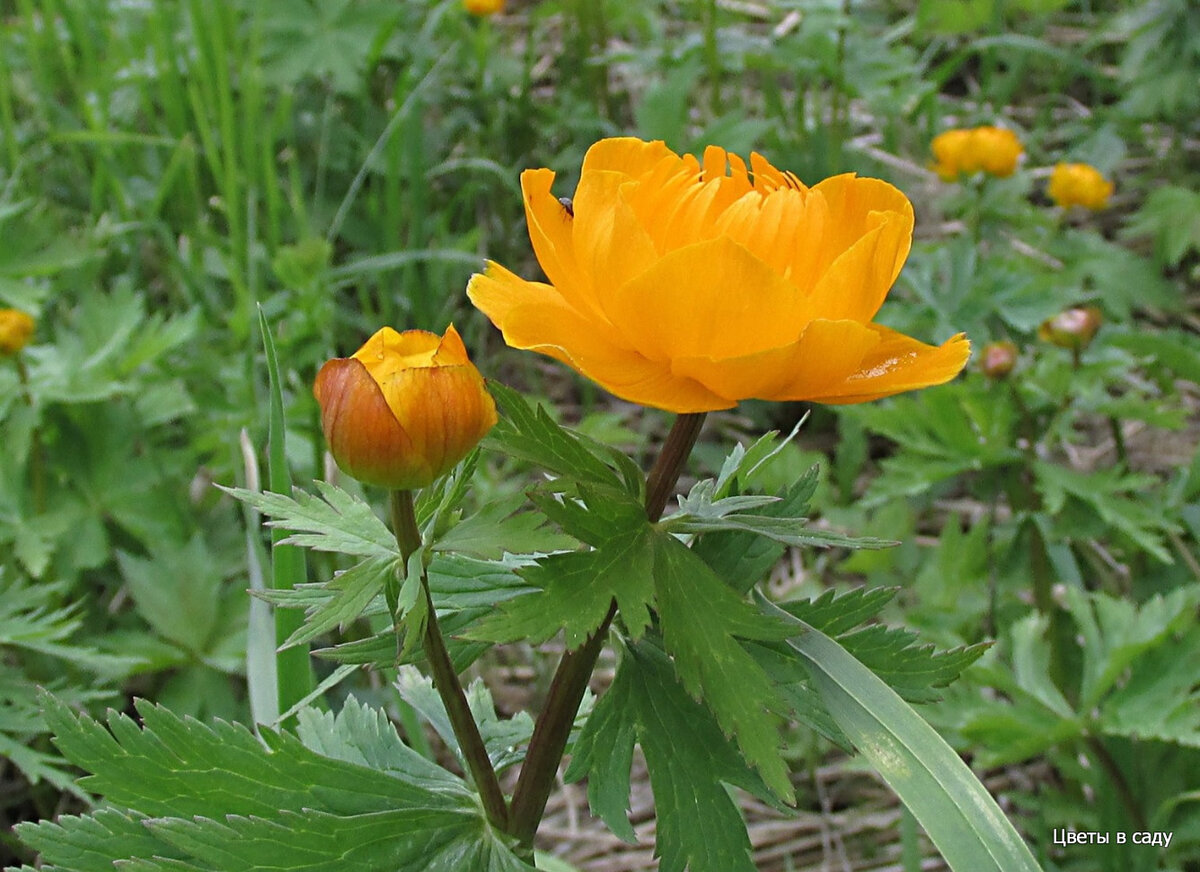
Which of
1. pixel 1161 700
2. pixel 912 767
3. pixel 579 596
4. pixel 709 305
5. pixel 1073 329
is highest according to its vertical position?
pixel 709 305

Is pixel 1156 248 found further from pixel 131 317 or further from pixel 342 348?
pixel 131 317

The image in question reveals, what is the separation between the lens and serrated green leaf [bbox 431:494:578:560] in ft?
1.69

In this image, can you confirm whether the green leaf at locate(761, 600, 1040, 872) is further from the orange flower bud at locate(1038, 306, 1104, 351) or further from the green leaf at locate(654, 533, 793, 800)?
the orange flower bud at locate(1038, 306, 1104, 351)

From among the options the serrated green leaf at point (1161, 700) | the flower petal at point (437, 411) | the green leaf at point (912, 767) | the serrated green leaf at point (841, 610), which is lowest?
the serrated green leaf at point (1161, 700)

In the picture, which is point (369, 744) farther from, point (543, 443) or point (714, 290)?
point (714, 290)

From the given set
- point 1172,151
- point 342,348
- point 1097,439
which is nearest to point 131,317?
point 342,348

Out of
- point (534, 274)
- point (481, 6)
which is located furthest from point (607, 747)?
point (481, 6)

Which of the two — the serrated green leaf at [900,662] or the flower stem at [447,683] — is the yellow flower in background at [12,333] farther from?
the serrated green leaf at [900,662]

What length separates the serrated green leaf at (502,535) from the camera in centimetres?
51

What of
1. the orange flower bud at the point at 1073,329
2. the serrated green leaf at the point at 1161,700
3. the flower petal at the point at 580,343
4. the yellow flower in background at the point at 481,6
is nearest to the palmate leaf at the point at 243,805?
the flower petal at the point at 580,343

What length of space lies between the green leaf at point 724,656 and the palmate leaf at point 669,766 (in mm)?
53

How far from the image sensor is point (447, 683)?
0.55 meters

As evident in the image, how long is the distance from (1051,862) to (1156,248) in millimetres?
1378

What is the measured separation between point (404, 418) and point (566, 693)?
19 centimetres
